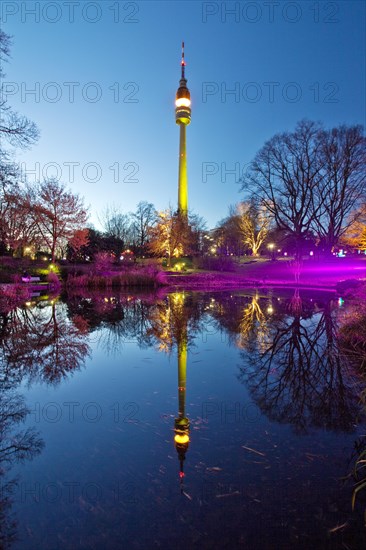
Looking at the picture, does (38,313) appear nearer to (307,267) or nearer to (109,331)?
(109,331)

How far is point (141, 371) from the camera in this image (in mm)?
7395

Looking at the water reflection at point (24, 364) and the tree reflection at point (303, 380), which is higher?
the tree reflection at point (303, 380)

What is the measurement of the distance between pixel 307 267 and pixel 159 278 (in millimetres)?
18537

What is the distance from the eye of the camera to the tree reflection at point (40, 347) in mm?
7234

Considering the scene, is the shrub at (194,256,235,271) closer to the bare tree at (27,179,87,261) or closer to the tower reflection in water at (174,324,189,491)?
the bare tree at (27,179,87,261)

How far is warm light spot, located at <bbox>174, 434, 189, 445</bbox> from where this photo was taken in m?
4.35

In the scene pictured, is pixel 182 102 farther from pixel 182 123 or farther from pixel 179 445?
pixel 179 445

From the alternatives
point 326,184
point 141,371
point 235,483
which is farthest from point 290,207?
point 235,483

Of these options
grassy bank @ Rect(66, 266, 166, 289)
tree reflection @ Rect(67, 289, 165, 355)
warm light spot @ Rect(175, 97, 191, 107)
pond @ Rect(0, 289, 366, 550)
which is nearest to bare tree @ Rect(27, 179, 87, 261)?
grassy bank @ Rect(66, 266, 166, 289)

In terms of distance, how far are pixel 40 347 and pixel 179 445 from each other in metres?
6.51

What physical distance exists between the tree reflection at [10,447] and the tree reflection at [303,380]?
145 inches

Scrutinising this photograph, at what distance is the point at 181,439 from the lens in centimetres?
443

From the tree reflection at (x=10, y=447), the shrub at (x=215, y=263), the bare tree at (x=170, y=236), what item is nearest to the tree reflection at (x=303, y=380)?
the tree reflection at (x=10, y=447)

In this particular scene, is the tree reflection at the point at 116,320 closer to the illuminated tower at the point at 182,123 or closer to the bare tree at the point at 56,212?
the bare tree at the point at 56,212
